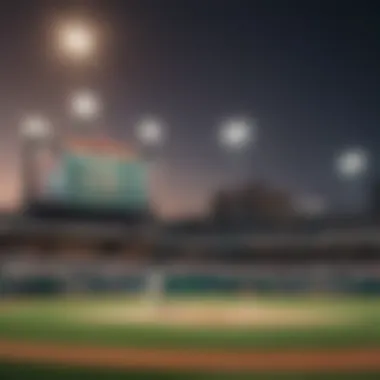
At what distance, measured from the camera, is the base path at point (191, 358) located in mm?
3014

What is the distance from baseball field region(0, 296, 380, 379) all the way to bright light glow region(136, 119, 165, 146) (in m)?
1.55

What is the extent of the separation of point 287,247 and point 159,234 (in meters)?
1.96

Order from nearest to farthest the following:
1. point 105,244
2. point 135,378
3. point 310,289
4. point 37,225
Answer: point 135,378 < point 37,225 < point 105,244 < point 310,289

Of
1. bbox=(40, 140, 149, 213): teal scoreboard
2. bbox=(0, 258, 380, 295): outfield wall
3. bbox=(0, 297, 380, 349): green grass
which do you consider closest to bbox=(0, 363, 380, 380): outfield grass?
bbox=(0, 297, 380, 349): green grass

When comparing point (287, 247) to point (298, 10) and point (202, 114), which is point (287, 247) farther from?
point (298, 10)

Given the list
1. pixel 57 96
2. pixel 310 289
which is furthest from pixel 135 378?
pixel 310 289

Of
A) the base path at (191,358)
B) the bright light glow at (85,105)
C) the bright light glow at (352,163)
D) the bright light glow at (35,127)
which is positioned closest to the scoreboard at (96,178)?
the bright light glow at (35,127)

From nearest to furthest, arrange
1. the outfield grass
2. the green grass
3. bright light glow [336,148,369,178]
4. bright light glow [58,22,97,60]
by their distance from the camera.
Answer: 1. the outfield grass
2. the green grass
3. bright light glow [58,22,97,60]
4. bright light glow [336,148,369,178]

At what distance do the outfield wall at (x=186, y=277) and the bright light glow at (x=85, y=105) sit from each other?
1787 mm

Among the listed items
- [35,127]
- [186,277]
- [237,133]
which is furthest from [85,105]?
[186,277]

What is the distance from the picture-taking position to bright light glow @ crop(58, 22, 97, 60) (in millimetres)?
4785

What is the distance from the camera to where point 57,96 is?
5609mm

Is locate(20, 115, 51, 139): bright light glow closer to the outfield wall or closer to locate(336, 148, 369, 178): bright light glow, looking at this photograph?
the outfield wall

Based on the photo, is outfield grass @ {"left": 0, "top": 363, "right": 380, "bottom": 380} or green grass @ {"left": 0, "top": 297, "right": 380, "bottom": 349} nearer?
outfield grass @ {"left": 0, "top": 363, "right": 380, "bottom": 380}
